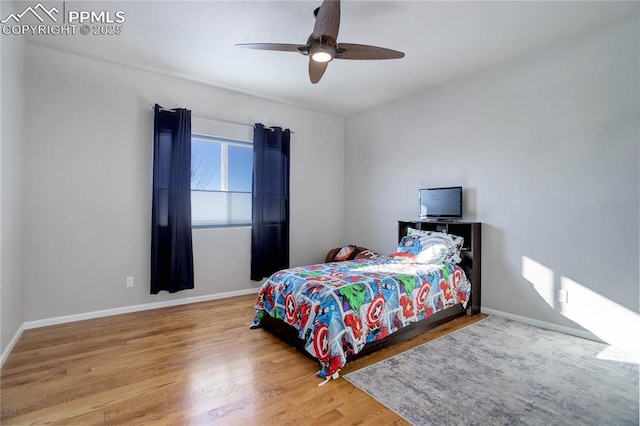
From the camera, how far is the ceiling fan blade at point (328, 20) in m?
2.04

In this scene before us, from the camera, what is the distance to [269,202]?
14.8 ft

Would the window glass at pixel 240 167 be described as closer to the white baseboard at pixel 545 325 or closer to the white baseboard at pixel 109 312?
the white baseboard at pixel 109 312

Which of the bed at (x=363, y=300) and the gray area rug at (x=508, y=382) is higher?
the bed at (x=363, y=300)

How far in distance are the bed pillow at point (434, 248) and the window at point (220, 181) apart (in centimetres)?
227

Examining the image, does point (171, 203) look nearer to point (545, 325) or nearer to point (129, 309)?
point (129, 309)

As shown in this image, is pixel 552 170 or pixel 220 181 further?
pixel 220 181

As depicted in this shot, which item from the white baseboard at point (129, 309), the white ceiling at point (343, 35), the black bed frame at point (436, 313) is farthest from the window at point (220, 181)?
the black bed frame at point (436, 313)

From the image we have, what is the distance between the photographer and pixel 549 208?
3.14 meters

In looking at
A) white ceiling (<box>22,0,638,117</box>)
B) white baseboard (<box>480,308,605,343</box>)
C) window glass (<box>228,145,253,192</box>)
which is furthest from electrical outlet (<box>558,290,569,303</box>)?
window glass (<box>228,145,253,192</box>)

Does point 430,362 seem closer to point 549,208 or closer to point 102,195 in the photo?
point 549,208

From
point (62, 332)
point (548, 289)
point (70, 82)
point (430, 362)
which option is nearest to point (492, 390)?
point (430, 362)

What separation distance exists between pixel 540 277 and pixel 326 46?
302 cm

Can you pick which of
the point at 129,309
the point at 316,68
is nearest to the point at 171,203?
the point at 129,309

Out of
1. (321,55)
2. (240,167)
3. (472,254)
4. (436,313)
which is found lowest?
(436,313)
